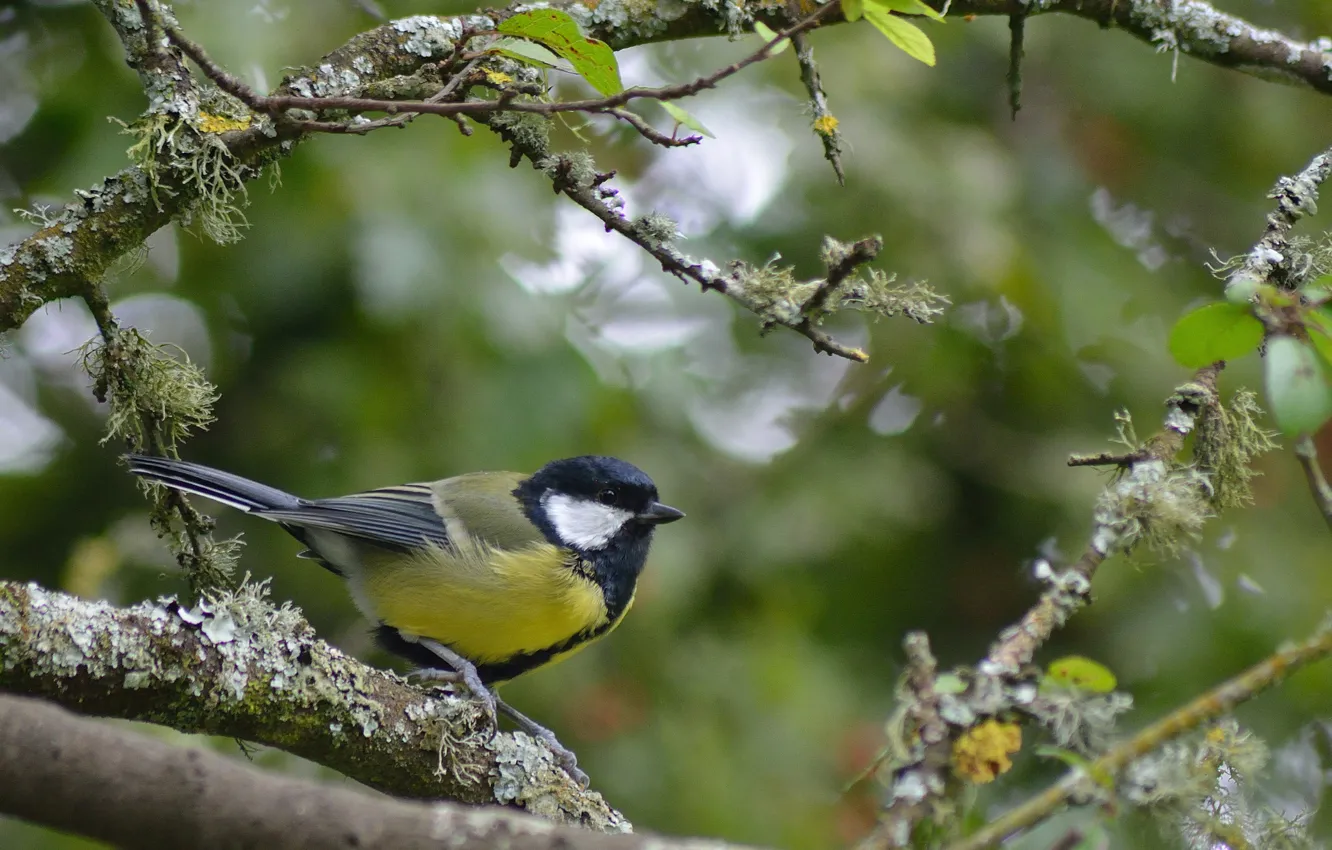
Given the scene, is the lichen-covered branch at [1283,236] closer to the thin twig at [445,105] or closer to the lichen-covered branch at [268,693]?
the thin twig at [445,105]

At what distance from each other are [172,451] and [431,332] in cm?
122

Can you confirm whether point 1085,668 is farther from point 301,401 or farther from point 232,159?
point 301,401

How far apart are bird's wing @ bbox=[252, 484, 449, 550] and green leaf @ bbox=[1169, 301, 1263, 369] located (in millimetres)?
2028

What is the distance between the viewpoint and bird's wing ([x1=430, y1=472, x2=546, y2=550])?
10.2 ft

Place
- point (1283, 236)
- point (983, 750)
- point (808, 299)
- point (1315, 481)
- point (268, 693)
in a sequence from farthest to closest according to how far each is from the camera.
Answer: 1. point (1283, 236)
2. point (268, 693)
3. point (808, 299)
4. point (1315, 481)
5. point (983, 750)

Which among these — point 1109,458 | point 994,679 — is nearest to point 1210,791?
point 994,679

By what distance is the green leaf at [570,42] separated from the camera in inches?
66.8

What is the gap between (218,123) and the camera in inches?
78.1

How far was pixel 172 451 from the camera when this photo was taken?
2338 mm

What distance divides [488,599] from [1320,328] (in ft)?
6.68

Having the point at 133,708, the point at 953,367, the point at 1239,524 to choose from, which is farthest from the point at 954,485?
the point at 133,708

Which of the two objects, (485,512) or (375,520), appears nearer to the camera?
(375,520)

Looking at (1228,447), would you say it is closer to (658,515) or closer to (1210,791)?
(1210,791)

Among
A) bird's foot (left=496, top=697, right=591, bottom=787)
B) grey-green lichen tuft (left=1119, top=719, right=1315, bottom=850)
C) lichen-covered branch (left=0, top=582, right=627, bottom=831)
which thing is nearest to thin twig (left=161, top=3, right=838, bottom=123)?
lichen-covered branch (left=0, top=582, right=627, bottom=831)
